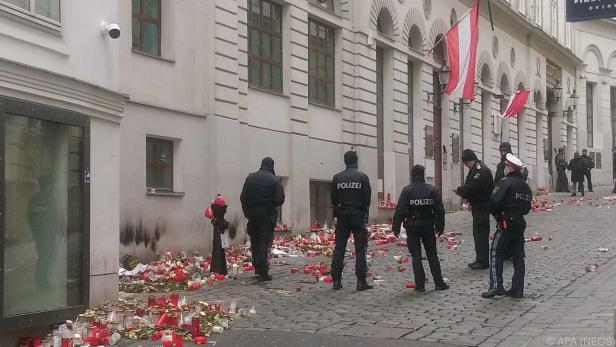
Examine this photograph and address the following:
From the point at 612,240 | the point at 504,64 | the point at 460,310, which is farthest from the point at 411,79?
the point at 460,310

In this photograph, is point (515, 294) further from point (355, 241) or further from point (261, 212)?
point (261, 212)

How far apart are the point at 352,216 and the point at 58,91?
4.35 m

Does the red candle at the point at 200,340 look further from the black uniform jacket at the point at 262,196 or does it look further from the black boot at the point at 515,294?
the black uniform jacket at the point at 262,196

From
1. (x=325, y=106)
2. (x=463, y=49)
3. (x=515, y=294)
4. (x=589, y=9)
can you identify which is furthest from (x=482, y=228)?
(x=463, y=49)

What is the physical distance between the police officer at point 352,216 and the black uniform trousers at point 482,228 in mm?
2049

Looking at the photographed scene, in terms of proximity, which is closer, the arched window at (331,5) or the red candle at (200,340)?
the red candle at (200,340)

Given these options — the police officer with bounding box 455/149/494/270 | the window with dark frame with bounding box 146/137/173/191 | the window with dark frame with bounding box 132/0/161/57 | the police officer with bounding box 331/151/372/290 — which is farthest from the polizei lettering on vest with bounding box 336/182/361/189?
the window with dark frame with bounding box 132/0/161/57

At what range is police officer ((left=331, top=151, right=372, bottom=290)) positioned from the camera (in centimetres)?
1173

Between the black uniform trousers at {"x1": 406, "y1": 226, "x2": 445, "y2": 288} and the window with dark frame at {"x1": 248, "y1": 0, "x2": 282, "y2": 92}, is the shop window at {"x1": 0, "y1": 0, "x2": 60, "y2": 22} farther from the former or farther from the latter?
the window with dark frame at {"x1": 248, "y1": 0, "x2": 282, "y2": 92}

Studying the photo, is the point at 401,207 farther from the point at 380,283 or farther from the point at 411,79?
the point at 411,79

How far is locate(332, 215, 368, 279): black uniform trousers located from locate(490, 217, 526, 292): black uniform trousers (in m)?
1.86

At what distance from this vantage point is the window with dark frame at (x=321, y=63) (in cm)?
2159

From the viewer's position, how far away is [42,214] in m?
9.13

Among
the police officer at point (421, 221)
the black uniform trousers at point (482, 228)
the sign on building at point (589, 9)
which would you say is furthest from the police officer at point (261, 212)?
the sign on building at point (589, 9)
